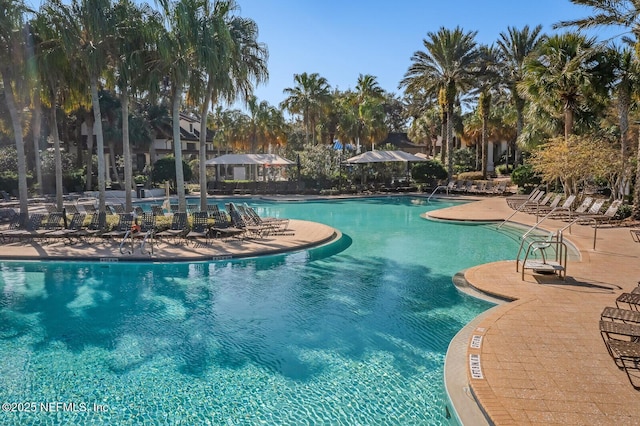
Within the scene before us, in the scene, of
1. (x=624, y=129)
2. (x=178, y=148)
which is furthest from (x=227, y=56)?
(x=624, y=129)

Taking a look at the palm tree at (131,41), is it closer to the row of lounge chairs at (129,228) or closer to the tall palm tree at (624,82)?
the row of lounge chairs at (129,228)

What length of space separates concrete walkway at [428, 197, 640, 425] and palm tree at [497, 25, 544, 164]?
24607mm

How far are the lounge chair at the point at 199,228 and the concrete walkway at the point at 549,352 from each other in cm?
809

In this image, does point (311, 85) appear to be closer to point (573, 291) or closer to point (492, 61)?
point (492, 61)

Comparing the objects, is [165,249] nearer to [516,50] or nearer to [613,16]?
[613,16]

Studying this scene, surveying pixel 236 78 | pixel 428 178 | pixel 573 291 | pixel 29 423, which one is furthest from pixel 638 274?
pixel 428 178

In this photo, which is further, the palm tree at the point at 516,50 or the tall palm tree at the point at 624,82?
the palm tree at the point at 516,50

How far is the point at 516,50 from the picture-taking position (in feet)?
105

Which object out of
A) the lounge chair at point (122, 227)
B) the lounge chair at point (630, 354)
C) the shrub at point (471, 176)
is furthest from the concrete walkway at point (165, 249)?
the shrub at point (471, 176)

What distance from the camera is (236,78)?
16.9m

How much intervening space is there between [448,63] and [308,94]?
40.1 ft

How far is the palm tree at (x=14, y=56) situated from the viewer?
14.2m

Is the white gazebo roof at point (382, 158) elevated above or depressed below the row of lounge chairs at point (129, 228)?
above

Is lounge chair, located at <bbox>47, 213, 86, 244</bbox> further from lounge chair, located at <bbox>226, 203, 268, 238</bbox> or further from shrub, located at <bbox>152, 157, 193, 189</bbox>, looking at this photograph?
shrub, located at <bbox>152, 157, 193, 189</bbox>
